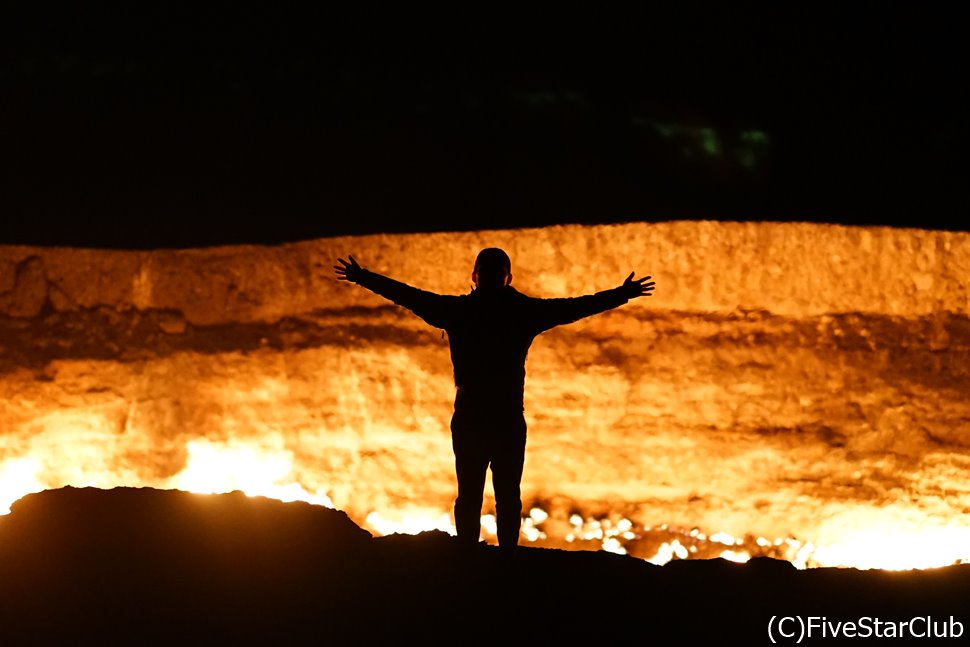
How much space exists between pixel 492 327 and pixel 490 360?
128 millimetres

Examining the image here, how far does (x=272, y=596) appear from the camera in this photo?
2621 millimetres

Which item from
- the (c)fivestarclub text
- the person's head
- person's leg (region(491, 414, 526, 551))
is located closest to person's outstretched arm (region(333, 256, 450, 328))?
the person's head

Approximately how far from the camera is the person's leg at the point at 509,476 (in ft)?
10.8

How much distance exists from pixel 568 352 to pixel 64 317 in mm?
3366

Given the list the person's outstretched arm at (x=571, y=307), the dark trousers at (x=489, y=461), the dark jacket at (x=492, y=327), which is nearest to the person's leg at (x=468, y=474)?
the dark trousers at (x=489, y=461)

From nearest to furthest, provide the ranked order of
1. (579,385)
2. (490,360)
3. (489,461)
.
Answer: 1. (490,360)
2. (489,461)
3. (579,385)

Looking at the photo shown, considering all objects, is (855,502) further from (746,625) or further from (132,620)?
(132,620)

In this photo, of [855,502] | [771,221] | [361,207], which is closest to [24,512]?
[361,207]

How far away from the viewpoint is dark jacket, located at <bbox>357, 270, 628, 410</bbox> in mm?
3234

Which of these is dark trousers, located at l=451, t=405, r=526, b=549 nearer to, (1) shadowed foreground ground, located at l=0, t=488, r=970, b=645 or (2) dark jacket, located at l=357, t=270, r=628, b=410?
(2) dark jacket, located at l=357, t=270, r=628, b=410

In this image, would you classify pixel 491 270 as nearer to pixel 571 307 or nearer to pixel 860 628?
pixel 571 307

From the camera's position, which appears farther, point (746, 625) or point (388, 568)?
point (388, 568)

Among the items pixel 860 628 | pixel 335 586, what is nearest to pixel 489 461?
pixel 335 586

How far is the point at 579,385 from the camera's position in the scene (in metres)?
5.41
